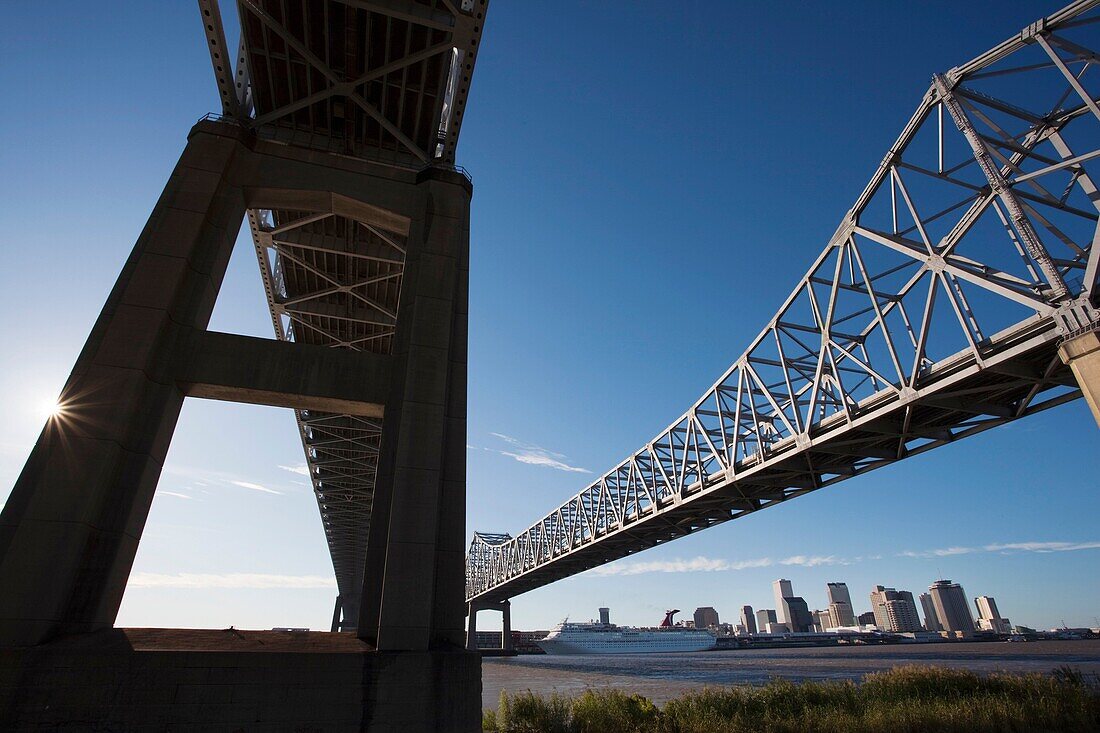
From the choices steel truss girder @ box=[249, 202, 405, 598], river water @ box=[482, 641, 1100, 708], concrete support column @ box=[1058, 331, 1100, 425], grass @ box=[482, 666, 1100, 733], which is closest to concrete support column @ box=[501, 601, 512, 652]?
river water @ box=[482, 641, 1100, 708]

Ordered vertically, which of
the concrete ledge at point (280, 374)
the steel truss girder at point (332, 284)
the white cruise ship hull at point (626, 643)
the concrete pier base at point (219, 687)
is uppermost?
the steel truss girder at point (332, 284)

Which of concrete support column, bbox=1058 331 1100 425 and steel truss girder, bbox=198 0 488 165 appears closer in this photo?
concrete support column, bbox=1058 331 1100 425

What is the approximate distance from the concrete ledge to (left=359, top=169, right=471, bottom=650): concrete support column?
0.73m

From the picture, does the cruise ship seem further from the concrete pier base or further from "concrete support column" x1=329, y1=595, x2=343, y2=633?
the concrete pier base

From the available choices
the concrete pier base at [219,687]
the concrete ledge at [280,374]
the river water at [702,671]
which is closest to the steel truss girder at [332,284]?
the concrete ledge at [280,374]

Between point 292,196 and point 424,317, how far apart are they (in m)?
5.92

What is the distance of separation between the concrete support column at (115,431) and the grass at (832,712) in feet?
40.2

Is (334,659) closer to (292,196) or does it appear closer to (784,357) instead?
(292,196)

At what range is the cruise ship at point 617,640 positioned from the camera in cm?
13600

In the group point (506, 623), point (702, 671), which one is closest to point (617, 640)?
point (506, 623)

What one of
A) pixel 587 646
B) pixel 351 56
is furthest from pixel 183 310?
pixel 587 646

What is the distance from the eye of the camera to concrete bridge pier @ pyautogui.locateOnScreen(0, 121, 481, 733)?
10047 millimetres

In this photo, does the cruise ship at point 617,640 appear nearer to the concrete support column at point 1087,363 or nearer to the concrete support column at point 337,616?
the concrete support column at point 337,616

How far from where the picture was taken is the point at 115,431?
485 inches
